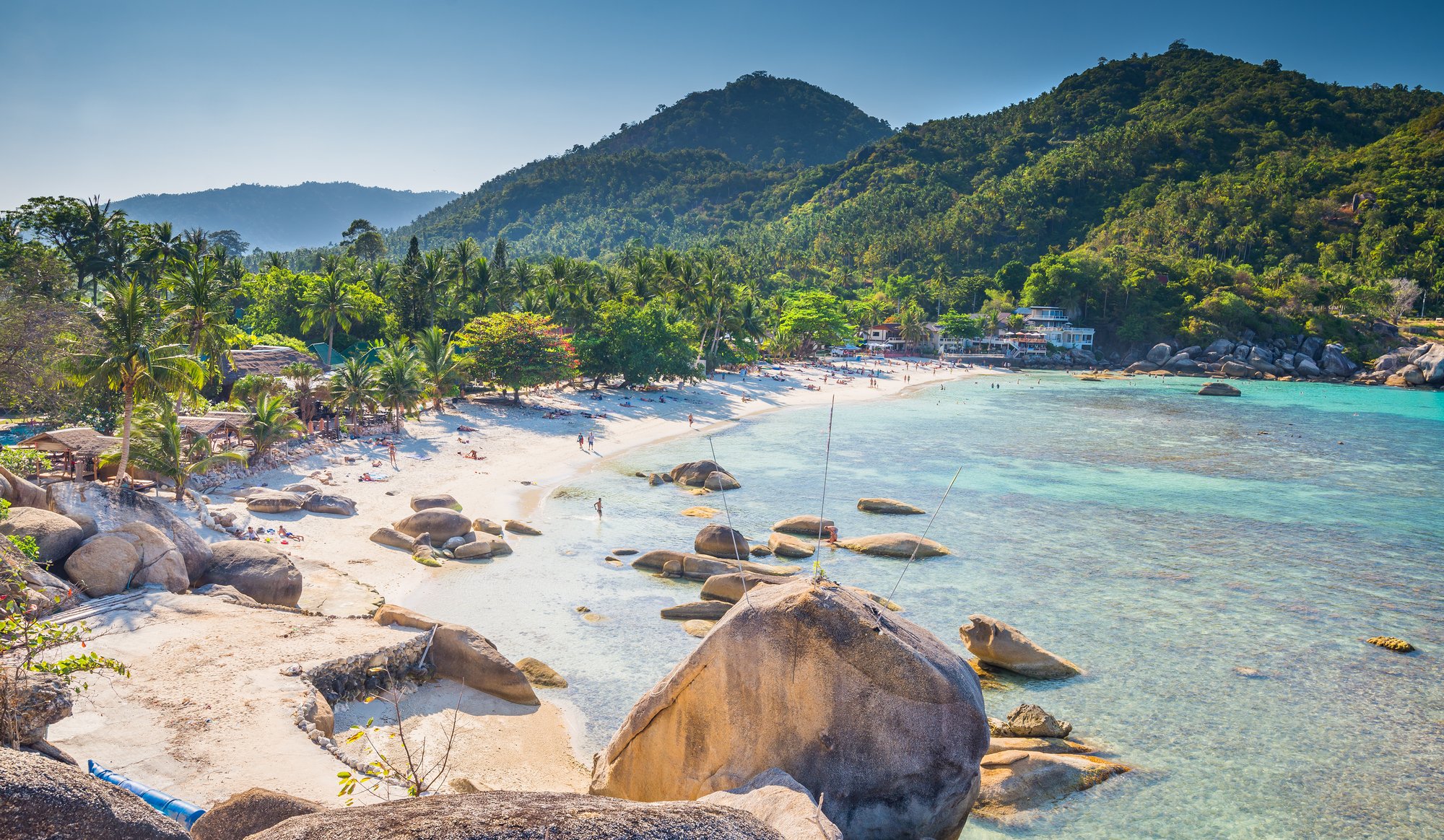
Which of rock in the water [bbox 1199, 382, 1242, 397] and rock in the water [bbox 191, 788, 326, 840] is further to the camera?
rock in the water [bbox 1199, 382, 1242, 397]

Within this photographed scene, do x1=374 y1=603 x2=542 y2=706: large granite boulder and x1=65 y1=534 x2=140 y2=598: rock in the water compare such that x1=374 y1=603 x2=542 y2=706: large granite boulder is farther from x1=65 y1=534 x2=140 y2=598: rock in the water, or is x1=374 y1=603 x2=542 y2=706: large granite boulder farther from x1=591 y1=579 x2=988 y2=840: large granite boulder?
x1=65 y1=534 x2=140 y2=598: rock in the water

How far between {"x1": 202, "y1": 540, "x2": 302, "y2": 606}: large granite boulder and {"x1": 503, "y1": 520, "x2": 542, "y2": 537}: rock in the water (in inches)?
347

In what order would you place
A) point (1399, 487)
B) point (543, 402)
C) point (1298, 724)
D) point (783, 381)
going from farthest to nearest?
point (783, 381) → point (543, 402) → point (1399, 487) → point (1298, 724)

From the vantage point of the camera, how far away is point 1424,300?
98750mm

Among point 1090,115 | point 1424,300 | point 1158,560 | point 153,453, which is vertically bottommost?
point 1158,560

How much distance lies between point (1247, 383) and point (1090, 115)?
409ft

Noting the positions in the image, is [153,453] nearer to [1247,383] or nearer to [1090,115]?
[1247,383]

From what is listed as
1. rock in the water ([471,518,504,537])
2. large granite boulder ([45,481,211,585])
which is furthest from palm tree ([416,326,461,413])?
large granite boulder ([45,481,211,585])

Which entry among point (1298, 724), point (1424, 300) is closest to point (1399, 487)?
point (1298, 724)

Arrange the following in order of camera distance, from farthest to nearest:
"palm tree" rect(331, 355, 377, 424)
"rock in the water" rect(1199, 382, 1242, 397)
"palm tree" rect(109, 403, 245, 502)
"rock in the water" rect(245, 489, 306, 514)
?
"rock in the water" rect(1199, 382, 1242, 397) < "palm tree" rect(331, 355, 377, 424) < "rock in the water" rect(245, 489, 306, 514) < "palm tree" rect(109, 403, 245, 502)

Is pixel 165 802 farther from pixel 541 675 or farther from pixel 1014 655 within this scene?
pixel 1014 655

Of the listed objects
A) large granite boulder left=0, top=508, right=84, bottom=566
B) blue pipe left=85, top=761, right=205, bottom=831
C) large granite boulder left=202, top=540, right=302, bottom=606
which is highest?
large granite boulder left=0, top=508, right=84, bottom=566

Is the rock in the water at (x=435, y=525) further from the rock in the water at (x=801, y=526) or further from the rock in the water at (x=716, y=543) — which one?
the rock in the water at (x=801, y=526)

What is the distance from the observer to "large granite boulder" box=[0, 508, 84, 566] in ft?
45.4
